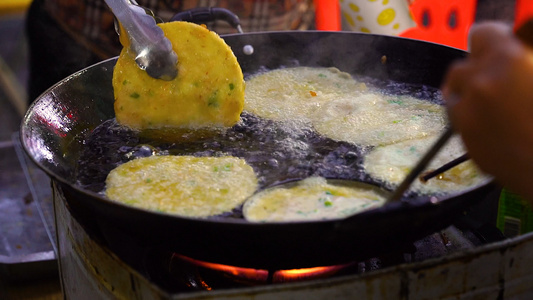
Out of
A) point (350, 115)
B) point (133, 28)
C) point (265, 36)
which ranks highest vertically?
point (133, 28)

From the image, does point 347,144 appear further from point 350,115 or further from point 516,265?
point 516,265

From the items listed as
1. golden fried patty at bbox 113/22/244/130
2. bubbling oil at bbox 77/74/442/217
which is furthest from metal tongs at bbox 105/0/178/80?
bubbling oil at bbox 77/74/442/217

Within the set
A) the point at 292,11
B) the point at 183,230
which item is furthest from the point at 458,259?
the point at 292,11

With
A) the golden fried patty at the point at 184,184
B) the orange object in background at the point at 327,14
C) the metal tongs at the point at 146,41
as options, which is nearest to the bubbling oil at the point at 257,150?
the golden fried patty at the point at 184,184

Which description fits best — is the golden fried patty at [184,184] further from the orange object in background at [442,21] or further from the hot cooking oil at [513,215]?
the orange object in background at [442,21]

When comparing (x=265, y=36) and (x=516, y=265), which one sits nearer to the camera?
(x=516, y=265)

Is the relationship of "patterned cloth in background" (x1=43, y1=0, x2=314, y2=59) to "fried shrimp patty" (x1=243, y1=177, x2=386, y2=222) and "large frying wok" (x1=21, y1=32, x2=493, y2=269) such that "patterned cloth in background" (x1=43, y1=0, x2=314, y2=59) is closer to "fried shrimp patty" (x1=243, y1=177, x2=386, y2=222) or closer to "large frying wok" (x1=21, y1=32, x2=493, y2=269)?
"large frying wok" (x1=21, y1=32, x2=493, y2=269)
